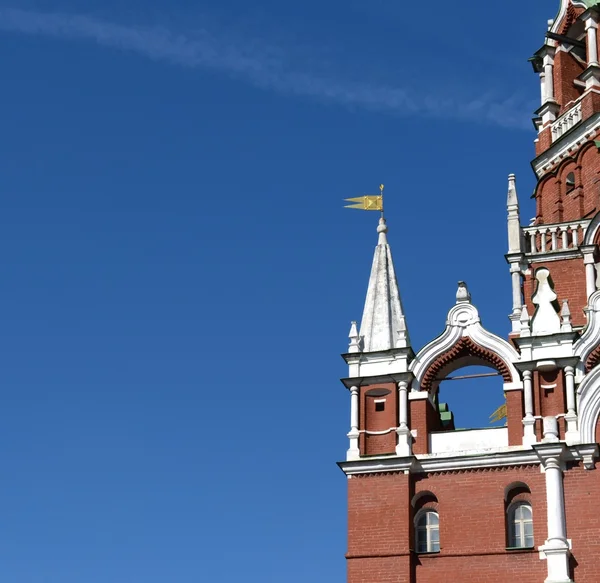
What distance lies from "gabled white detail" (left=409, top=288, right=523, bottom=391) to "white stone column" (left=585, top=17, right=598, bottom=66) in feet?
34.8

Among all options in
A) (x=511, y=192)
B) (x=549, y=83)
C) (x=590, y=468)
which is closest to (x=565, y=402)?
(x=590, y=468)

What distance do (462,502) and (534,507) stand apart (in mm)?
1838

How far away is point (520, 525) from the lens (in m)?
36.6

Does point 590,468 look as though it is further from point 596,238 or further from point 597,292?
point 596,238

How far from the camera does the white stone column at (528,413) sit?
3725 centimetres

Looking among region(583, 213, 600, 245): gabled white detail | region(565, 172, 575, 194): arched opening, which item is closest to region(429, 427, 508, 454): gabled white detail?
region(583, 213, 600, 245): gabled white detail

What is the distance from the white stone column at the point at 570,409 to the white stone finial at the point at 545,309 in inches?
51.8

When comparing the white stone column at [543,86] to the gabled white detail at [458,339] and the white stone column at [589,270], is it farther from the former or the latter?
the gabled white detail at [458,339]

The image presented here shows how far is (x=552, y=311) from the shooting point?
39188 mm

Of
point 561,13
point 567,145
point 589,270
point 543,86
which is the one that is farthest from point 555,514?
point 561,13

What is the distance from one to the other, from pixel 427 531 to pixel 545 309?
673 centimetres

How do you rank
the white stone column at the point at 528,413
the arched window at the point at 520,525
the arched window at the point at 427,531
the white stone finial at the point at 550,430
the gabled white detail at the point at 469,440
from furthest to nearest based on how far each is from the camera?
1. the gabled white detail at the point at 469,440
2. the white stone column at the point at 528,413
3. the arched window at the point at 427,531
4. the white stone finial at the point at 550,430
5. the arched window at the point at 520,525

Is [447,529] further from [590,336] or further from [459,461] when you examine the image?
[590,336]

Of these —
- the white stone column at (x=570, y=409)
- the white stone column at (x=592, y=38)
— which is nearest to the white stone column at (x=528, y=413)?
the white stone column at (x=570, y=409)
